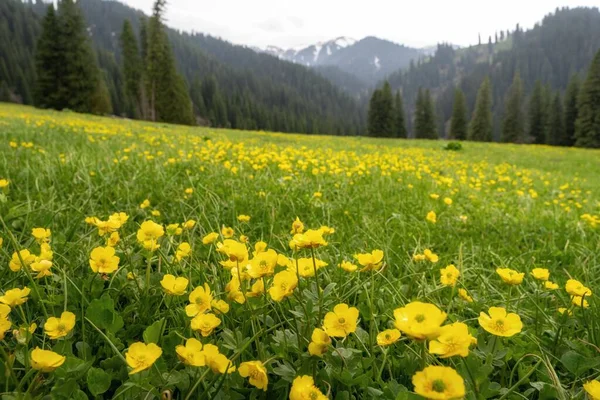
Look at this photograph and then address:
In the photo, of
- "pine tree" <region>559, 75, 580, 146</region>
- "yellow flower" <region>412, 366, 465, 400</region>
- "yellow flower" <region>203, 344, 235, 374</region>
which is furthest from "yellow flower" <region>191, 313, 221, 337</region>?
"pine tree" <region>559, 75, 580, 146</region>

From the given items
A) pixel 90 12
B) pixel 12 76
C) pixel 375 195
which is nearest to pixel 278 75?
pixel 90 12

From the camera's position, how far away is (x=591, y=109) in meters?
33.5

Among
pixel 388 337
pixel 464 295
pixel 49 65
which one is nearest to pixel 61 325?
pixel 388 337

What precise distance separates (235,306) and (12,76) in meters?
97.7

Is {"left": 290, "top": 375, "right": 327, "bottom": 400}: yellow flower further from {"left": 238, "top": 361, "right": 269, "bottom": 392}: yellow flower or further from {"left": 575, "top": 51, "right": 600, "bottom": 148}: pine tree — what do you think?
{"left": 575, "top": 51, "right": 600, "bottom": 148}: pine tree

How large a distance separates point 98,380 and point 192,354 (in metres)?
0.26

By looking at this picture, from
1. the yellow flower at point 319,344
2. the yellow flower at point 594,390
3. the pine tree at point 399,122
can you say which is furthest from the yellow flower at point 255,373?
the pine tree at point 399,122

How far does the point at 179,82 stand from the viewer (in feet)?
133

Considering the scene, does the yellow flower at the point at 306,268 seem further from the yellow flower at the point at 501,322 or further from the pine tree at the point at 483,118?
the pine tree at the point at 483,118

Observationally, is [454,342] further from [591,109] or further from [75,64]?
[591,109]

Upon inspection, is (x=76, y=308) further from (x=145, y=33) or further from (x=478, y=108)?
(x=478, y=108)

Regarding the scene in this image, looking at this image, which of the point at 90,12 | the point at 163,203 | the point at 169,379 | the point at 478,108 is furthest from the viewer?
the point at 90,12

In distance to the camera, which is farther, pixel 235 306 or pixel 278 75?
pixel 278 75

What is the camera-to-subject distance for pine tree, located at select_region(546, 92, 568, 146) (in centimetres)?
4344
